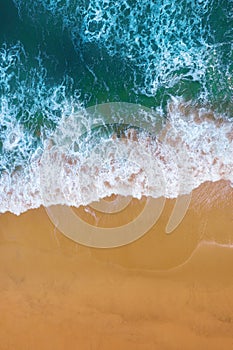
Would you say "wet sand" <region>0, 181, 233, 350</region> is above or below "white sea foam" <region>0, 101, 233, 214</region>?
below

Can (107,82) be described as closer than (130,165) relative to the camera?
No

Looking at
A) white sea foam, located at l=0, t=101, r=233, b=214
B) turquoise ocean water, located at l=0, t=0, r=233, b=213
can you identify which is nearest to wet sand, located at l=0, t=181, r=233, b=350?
white sea foam, located at l=0, t=101, r=233, b=214

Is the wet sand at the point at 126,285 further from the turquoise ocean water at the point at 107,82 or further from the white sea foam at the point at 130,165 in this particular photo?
the turquoise ocean water at the point at 107,82

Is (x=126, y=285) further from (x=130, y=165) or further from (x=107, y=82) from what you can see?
(x=107, y=82)

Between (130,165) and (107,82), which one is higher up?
(107,82)

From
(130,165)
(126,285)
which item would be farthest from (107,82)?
(126,285)

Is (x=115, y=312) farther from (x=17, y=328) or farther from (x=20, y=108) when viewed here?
(x=20, y=108)

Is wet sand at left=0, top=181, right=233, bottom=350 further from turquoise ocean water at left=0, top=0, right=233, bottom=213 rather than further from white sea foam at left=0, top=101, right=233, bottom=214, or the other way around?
turquoise ocean water at left=0, top=0, right=233, bottom=213
